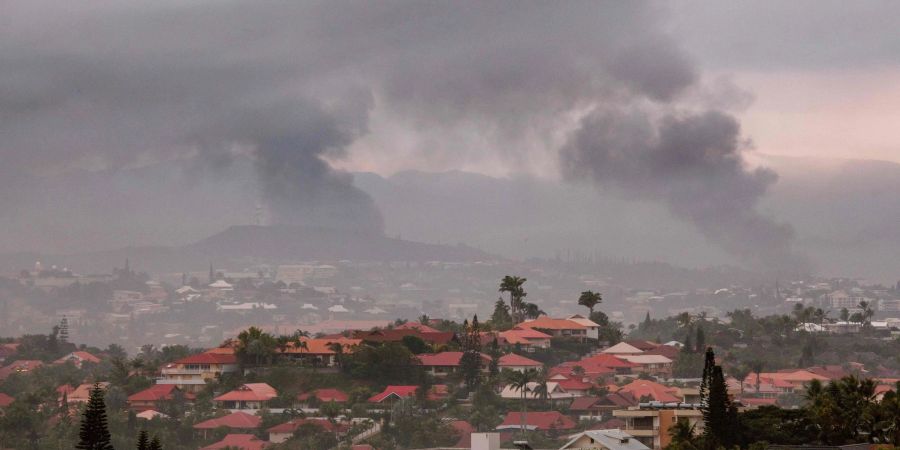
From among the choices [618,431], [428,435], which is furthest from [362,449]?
[618,431]

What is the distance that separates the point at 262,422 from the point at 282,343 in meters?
20.9

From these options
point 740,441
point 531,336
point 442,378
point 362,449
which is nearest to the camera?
point 740,441

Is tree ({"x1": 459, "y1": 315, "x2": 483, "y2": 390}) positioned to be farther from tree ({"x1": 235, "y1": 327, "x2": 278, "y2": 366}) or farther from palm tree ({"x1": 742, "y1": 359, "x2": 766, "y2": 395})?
palm tree ({"x1": 742, "y1": 359, "x2": 766, "y2": 395})

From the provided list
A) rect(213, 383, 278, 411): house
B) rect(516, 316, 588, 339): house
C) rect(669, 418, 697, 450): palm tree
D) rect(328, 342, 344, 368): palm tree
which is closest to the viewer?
rect(669, 418, 697, 450): palm tree

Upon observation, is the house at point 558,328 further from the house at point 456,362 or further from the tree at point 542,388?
the tree at point 542,388

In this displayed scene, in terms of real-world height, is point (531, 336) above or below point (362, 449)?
above

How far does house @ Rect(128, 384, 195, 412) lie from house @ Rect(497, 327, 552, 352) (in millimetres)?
33229

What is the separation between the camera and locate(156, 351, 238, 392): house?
17150cm

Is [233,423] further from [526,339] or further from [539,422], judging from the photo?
[526,339]

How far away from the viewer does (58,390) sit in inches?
7126

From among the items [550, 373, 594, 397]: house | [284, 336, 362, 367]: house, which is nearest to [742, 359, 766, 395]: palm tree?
[550, 373, 594, 397]: house

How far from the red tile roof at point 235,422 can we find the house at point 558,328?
151 ft

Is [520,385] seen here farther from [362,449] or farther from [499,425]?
[362,449]

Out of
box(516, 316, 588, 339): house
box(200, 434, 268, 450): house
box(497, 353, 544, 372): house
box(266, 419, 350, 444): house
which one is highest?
box(516, 316, 588, 339): house
